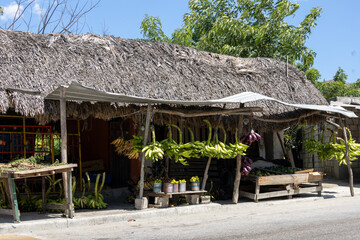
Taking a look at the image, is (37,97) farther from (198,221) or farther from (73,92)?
(198,221)

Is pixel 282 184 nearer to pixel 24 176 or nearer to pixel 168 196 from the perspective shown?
pixel 168 196

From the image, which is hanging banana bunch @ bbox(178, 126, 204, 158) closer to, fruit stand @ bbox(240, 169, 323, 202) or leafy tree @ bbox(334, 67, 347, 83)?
fruit stand @ bbox(240, 169, 323, 202)

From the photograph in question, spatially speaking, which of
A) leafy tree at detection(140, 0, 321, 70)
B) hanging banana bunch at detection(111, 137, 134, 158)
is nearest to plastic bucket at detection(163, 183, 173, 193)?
hanging banana bunch at detection(111, 137, 134, 158)

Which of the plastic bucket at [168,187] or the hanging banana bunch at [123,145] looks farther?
the hanging banana bunch at [123,145]

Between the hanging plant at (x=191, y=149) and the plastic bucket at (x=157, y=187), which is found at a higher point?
→ the hanging plant at (x=191, y=149)

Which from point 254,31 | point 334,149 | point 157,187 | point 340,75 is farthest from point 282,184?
point 340,75

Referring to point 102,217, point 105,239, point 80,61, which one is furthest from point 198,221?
point 80,61

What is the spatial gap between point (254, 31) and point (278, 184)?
34.8 ft

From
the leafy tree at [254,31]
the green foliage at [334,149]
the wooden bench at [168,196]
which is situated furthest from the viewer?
the leafy tree at [254,31]

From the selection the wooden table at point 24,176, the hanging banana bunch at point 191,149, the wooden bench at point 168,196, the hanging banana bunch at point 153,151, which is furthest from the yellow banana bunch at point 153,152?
the wooden table at point 24,176

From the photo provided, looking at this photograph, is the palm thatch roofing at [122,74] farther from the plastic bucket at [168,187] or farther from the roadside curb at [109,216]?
the roadside curb at [109,216]

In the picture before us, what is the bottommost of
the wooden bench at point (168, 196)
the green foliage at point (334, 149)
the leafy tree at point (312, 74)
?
the wooden bench at point (168, 196)

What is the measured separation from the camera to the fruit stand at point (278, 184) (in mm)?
11281

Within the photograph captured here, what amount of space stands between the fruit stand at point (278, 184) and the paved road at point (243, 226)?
2.23 ft
